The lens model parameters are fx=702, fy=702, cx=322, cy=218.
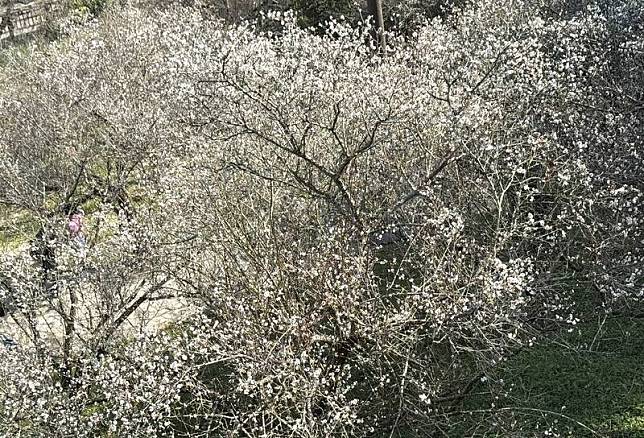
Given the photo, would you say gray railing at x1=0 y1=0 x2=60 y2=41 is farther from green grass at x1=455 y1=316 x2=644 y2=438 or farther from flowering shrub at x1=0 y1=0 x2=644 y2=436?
green grass at x1=455 y1=316 x2=644 y2=438

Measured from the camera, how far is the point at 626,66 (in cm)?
869

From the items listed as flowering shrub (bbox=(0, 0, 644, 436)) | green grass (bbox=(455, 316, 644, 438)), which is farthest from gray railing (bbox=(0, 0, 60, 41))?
green grass (bbox=(455, 316, 644, 438))

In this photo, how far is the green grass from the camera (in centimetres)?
590

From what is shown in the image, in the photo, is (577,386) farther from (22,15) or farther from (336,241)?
(22,15)

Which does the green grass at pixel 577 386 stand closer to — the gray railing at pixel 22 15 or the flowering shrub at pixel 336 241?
the flowering shrub at pixel 336 241

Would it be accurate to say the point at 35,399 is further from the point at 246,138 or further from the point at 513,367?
the point at 513,367

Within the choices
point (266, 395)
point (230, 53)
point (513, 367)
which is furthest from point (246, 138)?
point (513, 367)

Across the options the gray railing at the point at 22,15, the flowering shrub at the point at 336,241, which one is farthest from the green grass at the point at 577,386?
the gray railing at the point at 22,15

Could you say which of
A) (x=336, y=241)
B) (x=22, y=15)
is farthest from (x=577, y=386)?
(x=22, y=15)

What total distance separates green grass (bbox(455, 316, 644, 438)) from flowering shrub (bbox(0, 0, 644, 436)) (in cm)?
27

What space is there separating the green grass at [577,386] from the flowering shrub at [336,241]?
0.27 m

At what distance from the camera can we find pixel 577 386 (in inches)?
256

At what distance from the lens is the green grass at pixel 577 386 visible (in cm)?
590

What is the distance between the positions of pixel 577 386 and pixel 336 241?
2679 millimetres
